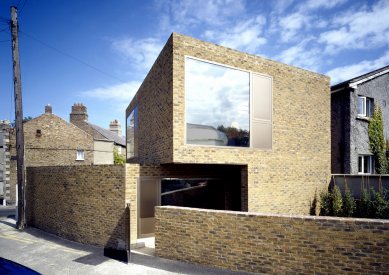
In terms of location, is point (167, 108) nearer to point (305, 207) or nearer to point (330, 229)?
point (330, 229)

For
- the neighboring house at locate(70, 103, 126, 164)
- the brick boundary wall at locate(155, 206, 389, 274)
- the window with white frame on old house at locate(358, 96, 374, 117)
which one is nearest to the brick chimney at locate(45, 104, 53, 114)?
the neighboring house at locate(70, 103, 126, 164)

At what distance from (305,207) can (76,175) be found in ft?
32.5

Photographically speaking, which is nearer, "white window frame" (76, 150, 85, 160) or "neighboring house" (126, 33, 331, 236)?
"neighboring house" (126, 33, 331, 236)

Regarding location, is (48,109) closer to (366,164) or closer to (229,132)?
(229,132)

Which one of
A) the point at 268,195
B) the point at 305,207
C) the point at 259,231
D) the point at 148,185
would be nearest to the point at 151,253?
the point at 148,185

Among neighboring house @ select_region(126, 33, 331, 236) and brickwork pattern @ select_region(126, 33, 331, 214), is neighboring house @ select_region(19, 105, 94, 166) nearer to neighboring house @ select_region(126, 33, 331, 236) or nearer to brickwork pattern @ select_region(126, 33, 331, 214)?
brickwork pattern @ select_region(126, 33, 331, 214)

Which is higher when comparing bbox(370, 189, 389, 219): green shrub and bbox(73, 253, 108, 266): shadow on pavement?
bbox(370, 189, 389, 219): green shrub

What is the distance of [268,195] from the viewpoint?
9781 millimetres

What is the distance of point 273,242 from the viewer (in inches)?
230

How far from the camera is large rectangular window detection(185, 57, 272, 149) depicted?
856 centimetres

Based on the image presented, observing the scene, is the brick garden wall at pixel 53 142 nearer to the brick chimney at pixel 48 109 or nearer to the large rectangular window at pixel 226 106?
the brick chimney at pixel 48 109

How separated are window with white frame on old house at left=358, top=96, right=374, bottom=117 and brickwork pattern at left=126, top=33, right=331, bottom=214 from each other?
5.11 meters

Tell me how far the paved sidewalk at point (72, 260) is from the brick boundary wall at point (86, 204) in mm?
466

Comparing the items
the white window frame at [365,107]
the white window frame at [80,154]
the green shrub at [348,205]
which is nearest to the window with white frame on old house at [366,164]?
the white window frame at [365,107]
